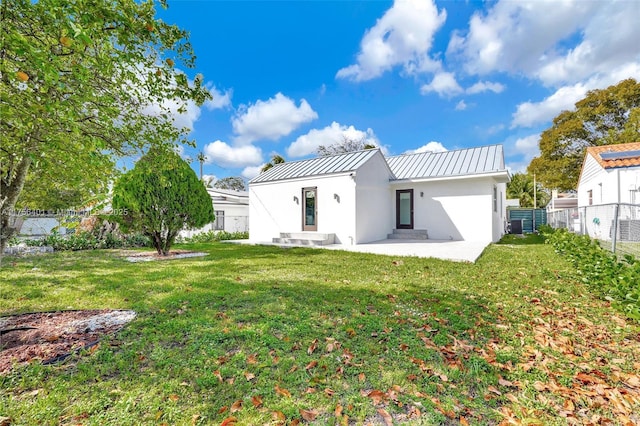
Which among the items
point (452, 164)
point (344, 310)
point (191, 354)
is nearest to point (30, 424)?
point (191, 354)

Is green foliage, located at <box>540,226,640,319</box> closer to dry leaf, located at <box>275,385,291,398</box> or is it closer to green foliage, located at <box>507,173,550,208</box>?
dry leaf, located at <box>275,385,291,398</box>

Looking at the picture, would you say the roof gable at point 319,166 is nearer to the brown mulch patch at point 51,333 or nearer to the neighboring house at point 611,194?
the neighboring house at point 611,194

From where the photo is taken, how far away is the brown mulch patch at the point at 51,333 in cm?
273

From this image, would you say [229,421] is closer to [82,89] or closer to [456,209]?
[82,89]

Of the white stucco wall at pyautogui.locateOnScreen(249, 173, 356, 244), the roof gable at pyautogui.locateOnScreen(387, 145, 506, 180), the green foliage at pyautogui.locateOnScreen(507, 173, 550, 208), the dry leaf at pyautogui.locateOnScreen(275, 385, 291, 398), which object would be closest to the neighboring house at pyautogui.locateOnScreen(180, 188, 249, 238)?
the white stucco wall at pyautogui.locateOnScreen(249, 173, 356, 244)

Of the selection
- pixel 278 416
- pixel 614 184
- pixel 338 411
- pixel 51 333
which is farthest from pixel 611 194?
pixel 51 333

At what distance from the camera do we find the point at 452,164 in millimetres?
13961

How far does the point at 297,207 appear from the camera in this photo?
1364 centimetres

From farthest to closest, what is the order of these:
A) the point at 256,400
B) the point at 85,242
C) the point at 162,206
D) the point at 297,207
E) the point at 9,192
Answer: the point at 297,207 → the point at 85,242 → the point at 162,206 → the point at 9,192 → the point at 256,400

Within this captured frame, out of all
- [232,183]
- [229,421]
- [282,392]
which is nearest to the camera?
[229,421]

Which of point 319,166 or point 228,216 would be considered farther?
point 228,216

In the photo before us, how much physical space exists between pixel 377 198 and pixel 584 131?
24072 mm

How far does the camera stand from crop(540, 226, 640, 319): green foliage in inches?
148

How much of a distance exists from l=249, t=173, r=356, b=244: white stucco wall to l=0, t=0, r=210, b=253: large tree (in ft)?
29.2
